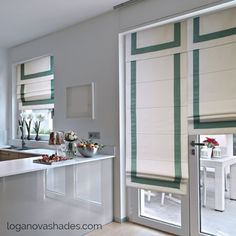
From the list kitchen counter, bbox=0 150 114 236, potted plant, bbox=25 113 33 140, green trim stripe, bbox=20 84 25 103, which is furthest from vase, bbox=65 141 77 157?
green trim stripe, bbox=20 84 25 103

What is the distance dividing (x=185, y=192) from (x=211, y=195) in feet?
0.88

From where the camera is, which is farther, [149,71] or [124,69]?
[124,69]

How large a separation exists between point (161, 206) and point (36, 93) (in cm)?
288

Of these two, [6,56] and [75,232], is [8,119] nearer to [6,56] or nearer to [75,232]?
[6,56]

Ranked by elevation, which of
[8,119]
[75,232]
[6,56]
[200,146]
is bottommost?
[75,232]

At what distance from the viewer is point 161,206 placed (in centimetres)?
301

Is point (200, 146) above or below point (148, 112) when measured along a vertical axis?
below

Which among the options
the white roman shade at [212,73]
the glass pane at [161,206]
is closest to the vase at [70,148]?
the glass pane at [161,206]

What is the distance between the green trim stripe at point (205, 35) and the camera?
2406 mm

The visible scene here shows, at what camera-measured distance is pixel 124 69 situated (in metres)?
3.18

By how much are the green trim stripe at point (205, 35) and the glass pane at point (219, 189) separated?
1.01m

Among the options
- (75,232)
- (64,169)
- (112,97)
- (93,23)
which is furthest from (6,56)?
(75,232)

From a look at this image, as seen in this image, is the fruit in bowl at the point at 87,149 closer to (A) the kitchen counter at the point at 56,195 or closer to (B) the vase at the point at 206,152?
(A) the kitchen counter at the point at 56,195

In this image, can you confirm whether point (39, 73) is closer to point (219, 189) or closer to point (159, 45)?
point (159, 45)
